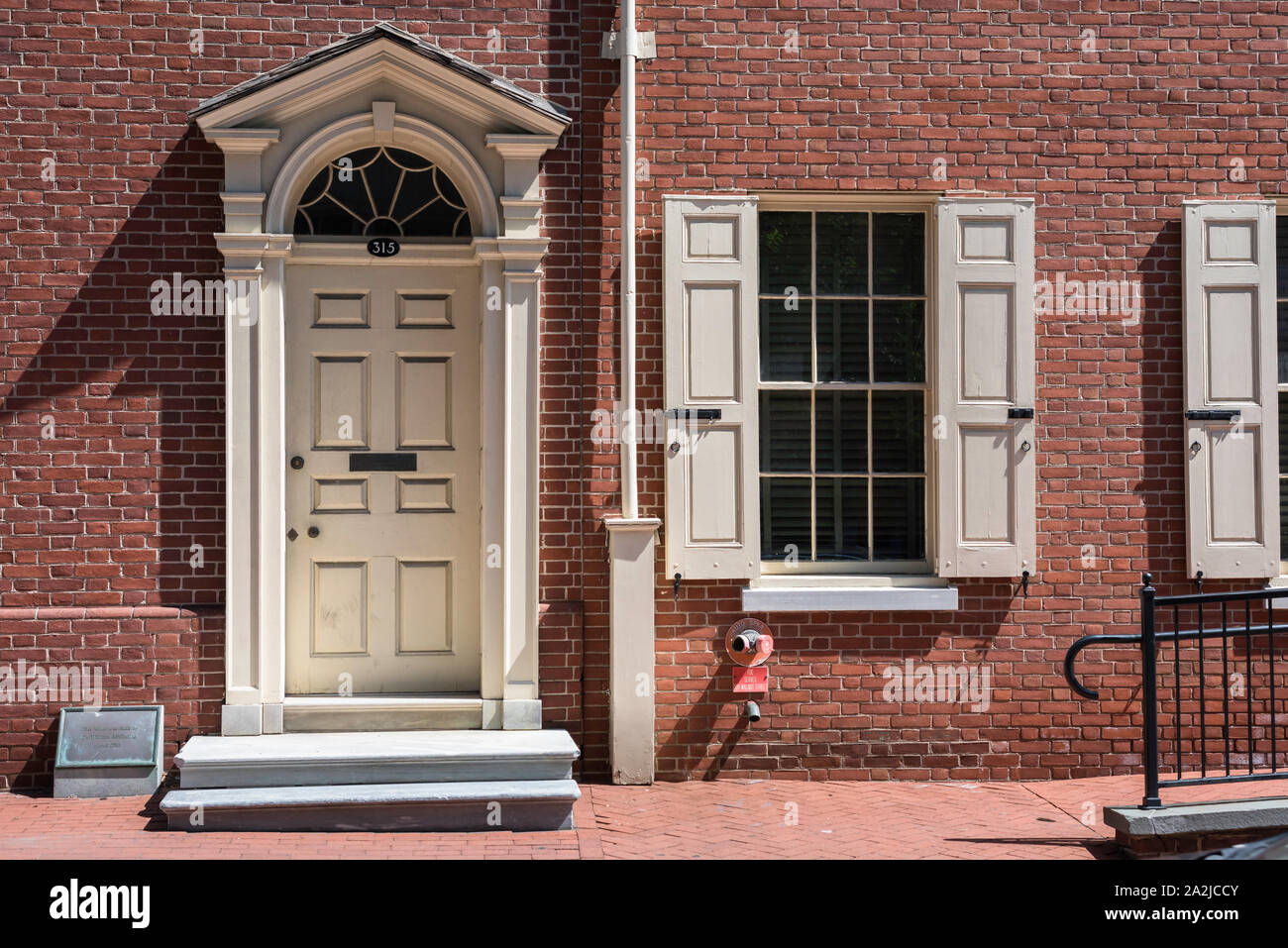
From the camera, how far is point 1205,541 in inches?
279

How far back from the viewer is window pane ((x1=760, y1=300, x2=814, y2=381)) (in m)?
7.18

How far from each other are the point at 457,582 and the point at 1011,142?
4021 mm

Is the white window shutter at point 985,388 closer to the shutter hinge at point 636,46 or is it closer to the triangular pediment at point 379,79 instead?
the shutter hinge at point 636,46

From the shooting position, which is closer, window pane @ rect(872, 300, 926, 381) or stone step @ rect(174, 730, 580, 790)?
stone step @ rect(174, 730, 580, 790)

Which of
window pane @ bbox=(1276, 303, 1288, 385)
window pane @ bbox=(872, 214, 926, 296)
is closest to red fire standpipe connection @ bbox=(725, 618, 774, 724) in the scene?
window pane @ bbox=(872, 214, 926, 296)

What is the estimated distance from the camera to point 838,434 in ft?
23.6

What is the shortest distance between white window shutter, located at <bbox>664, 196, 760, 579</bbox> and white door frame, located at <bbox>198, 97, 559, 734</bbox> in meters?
0.76

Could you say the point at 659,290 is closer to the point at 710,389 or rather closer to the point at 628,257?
the point at 628,257

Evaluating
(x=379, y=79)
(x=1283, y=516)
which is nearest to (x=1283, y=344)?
(x=1283, y=516)

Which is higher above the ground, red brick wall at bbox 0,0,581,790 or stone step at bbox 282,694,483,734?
red brick wall at bbox 0,0,581,790

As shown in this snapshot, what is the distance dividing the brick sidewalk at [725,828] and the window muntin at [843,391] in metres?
1.34

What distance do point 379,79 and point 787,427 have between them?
296 cm

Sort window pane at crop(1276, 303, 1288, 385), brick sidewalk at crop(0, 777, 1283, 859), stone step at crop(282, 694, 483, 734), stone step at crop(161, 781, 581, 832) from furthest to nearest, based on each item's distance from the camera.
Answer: window pane at crop(1276, 303, 1288, 385), stone step at crop(282, 694, 483, 734), stone step at crop(161, 781, 581, 832), brick sidewalk at crop(0, 777, 1283, 859)

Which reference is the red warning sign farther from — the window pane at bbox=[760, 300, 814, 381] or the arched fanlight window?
the arched fanlight window
